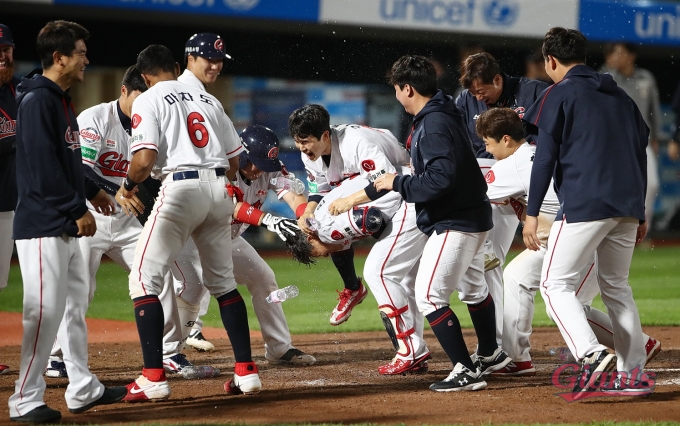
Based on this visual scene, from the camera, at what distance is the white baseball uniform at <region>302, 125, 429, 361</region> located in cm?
558

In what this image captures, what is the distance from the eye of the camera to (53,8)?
13.1m

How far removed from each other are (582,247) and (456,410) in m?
1.09

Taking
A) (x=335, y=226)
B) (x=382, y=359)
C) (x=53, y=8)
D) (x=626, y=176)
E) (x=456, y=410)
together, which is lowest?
(x=382, y=359)

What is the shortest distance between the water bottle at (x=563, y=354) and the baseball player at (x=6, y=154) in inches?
152

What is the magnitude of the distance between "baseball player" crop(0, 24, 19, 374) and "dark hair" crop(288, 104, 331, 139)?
1.94m

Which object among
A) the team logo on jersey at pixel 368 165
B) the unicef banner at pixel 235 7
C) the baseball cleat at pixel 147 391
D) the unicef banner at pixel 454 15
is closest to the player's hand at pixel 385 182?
the team logo on jersey at pixel 368 165

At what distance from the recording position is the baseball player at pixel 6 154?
575 cm

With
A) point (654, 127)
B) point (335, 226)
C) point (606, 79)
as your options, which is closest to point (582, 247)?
point (606, 79)

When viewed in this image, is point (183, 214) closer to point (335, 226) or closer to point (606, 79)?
point (335, 226)

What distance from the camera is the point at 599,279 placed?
4746mm

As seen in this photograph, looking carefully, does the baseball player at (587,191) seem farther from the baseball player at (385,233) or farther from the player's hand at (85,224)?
the player's hand at (85,224)

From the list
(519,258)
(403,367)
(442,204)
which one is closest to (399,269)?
(403,367)

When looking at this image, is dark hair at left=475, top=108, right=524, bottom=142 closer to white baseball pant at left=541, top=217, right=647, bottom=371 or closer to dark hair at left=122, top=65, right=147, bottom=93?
white baseball pant at left=541, top=217, right=647, bottom=371

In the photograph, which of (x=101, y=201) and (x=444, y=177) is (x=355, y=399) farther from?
(x=101, y=201)
